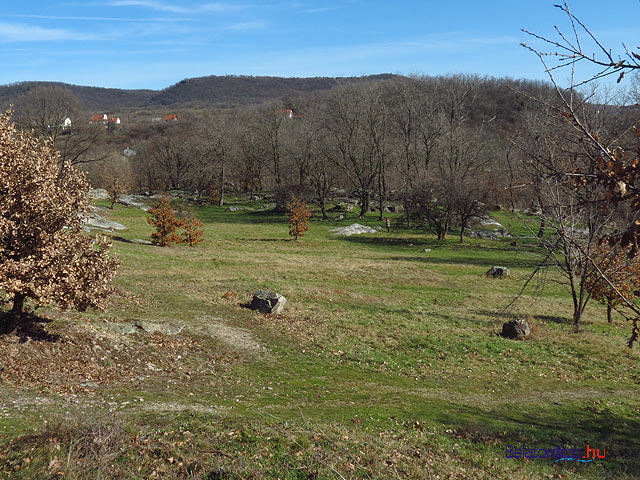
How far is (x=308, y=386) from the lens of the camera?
1347 cm

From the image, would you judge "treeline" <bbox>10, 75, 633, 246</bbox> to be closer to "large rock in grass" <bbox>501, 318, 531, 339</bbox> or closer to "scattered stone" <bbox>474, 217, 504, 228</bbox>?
"scattered stone" <bbox>474, 217, 504, 228</bbox>

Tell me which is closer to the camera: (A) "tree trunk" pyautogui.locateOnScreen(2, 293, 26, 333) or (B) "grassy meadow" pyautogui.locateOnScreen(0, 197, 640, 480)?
(B) "grassy meadow" pyautogui.locateOnScreen(0, 197, 640, 480)

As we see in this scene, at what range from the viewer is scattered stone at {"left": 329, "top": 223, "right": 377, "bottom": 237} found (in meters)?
53.4

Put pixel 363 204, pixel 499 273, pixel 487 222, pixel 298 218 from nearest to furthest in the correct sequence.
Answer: pixel 499 273 < pixel 298 218 < pixel 487 222 < pixel 363 204

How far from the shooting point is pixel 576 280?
3159 centimetres

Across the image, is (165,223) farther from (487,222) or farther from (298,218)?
(487,222)

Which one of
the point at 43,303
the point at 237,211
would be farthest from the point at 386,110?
the point at 43,303

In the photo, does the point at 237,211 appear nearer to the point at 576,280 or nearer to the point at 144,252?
the point at 144,252

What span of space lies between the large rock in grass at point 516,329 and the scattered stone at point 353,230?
32037 mm

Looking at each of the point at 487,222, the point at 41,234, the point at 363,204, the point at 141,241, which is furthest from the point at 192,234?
the point at 487,222

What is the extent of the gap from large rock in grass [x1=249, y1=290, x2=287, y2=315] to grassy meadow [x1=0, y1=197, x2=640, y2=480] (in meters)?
0.47

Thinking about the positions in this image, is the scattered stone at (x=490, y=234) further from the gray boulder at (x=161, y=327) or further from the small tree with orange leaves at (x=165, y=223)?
the gray boulder at (x=161, y=327)

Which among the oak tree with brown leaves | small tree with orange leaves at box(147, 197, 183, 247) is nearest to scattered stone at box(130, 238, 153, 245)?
small tree with orange leaves at box(147, 197, 183, 247)

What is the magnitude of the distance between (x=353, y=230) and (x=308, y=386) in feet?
136
